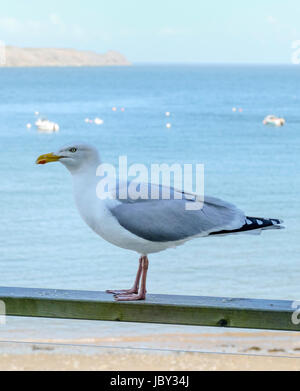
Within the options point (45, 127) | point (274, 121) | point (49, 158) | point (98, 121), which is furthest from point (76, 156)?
point (274, 121)

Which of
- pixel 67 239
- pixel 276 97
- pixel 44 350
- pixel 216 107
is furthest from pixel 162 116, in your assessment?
pixel 44 350

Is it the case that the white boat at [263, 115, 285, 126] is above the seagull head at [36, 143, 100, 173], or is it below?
above

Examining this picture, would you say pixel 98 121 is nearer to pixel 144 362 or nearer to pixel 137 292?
pixel 144 362

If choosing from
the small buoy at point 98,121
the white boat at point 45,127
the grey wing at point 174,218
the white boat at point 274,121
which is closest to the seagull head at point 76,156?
the grey wing at point 174,218

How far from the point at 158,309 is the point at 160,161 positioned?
17.4m

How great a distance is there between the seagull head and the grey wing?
14 centimetres

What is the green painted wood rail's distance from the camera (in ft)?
7.54

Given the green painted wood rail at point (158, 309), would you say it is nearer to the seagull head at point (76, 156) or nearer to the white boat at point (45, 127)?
the seagull head at point (76, 156)

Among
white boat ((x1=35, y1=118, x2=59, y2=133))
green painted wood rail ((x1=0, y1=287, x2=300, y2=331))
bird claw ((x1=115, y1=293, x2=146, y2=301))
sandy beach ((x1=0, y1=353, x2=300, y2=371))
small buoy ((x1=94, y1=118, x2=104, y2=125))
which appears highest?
small buoy ((x1=94, y1=118, x2=104, y2=125))

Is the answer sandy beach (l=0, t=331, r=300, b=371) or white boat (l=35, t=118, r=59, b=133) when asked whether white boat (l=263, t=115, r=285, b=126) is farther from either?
sandy beach (l=0, t=331, r=300, b=371)

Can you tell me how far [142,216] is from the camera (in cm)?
243

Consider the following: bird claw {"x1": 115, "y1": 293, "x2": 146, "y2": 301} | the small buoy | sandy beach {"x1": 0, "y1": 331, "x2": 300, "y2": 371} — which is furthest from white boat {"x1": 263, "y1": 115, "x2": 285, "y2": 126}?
bird claw {"x1": 115, "y1": 293, "x2": 146, "y2": 301}

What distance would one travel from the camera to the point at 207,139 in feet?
78.1
